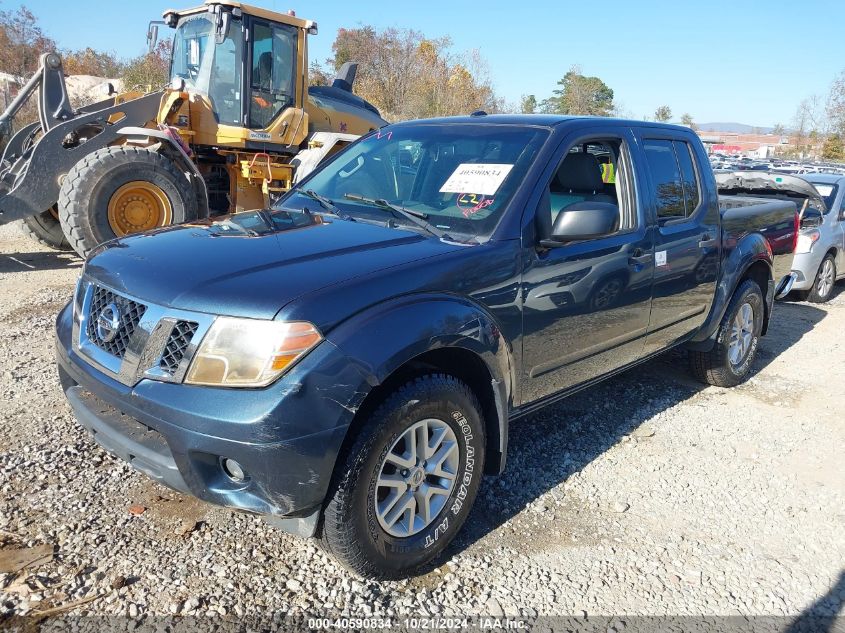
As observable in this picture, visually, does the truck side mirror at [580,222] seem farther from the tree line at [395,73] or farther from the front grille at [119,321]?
the tree line at [395,73]

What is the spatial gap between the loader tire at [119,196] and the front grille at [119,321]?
16.9ft

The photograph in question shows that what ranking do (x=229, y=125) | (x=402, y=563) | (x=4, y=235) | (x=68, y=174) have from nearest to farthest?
(x=402, y=563), (x=68, y=174), (x=229, y=125), (x=4, y=235)

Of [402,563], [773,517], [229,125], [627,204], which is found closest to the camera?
[402,563]

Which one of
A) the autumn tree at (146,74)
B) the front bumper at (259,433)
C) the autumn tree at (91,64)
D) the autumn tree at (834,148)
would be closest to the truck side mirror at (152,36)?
the front bumper at (259,433)

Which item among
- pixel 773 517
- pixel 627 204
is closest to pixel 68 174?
pixel 627 204

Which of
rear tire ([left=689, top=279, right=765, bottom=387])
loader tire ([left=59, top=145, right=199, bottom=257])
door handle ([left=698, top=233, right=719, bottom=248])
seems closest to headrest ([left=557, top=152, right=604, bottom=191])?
door handle ([left=698, top=233, right=719, bottom=248])

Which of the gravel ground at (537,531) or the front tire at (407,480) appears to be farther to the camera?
the gravel ground at (537,531)

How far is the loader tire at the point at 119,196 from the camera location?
7.54 metres

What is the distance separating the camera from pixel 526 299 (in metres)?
3.11

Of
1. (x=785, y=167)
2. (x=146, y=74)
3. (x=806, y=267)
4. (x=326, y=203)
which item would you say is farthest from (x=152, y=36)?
(x=146, y=74)

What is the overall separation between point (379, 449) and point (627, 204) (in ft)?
7.34

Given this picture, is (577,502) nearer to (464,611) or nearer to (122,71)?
(464,611)

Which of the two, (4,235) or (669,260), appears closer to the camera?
(669,260)

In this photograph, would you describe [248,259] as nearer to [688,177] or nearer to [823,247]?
[688,177]
